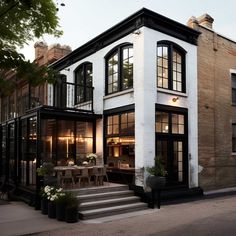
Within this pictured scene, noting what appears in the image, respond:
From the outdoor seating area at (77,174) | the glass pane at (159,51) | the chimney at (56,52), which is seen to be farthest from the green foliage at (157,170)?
the chimney at (56,52)

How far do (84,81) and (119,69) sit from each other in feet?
10.3

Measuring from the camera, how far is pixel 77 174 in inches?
483

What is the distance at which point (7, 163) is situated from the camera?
15.1 m

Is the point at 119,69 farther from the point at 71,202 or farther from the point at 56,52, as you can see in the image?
the point at 56,52

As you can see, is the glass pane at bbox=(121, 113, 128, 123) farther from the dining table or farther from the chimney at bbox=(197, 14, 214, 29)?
the chimney at bbox=(197, 14, 214, 29)

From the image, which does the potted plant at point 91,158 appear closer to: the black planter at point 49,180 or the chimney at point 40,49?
the black planter at point 49,180

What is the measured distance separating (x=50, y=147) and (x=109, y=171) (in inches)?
108

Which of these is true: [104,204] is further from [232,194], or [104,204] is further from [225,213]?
[232,194]

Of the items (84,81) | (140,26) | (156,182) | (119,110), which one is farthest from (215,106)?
(84,81)

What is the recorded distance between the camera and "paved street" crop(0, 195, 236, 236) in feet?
26.8

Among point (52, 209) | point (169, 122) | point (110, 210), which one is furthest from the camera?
point (169, 122)

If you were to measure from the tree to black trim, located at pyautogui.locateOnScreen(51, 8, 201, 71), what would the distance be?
176 inches

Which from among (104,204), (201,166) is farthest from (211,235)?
(201,166)

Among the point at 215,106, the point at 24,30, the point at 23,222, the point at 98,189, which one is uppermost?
the point at 24,30
